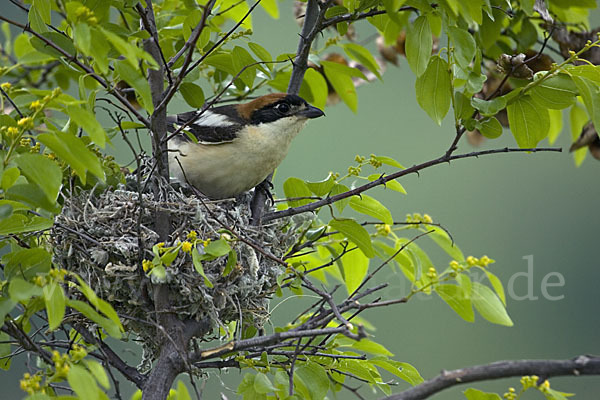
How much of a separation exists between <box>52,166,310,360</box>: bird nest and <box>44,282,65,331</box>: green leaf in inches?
33.3

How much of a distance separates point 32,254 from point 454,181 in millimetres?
10597

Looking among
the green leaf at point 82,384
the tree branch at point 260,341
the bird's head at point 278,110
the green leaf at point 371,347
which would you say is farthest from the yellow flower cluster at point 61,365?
the bird's head at point 278,110

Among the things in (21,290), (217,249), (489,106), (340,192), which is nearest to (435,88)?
(489,106)

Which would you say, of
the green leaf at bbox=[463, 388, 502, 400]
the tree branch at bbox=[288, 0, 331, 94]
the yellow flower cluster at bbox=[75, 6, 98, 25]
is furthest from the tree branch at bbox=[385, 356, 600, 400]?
the tree branch at bbox=[288, 0, 331, 94]

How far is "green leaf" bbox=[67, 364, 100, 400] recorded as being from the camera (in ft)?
5.55

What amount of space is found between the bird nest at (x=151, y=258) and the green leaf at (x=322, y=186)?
13.7 inches

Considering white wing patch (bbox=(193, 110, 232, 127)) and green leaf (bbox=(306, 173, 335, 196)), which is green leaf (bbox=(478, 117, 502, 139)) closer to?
green leaf (bbox=(306, 173, 335, 196))

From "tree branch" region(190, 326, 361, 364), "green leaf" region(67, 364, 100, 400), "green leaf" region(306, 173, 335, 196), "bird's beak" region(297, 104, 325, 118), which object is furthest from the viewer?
"bird's beak" region(297, 104, 325, 118)

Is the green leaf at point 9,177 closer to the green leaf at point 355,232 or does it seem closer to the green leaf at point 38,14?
the green leaf at point 38,14

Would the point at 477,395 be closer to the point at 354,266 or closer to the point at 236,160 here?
the point at 354,266

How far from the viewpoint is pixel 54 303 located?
181 centimetres

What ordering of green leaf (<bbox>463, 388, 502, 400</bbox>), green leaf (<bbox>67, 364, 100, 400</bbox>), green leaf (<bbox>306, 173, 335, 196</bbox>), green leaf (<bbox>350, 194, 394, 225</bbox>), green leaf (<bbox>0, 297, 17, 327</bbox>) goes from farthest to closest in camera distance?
green leaf (<bbox>350, 194, 394, 225</bbox>)
green leaf (<bbox>306, 173, 335, 196</bbox>)
green leaf (<bbox>463, 388, 502, 400</bbox>)
green leaf (<bbox>0, 297, 17, 327</bbox>)
green leaf (<bbox>67, 364, 100, 400</bbox>)

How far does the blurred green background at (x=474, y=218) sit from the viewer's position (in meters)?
10.9

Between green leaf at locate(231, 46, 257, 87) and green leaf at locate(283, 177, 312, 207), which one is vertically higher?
green leaf at locate(231, 46, 257, 87)
